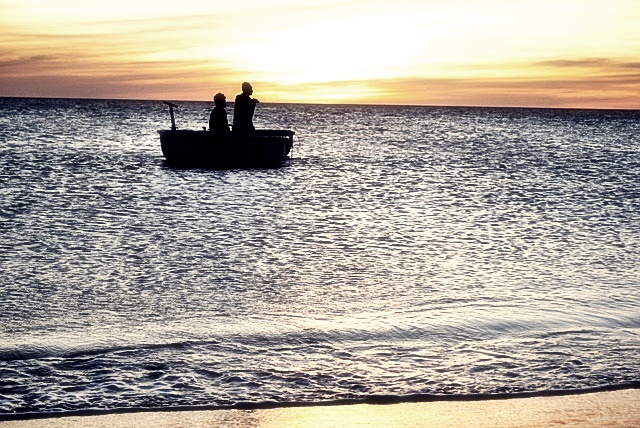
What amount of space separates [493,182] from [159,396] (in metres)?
22.6

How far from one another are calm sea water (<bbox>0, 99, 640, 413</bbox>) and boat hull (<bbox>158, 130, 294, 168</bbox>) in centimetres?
418

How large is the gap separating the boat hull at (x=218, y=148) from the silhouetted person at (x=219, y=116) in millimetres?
292

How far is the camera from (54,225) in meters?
14.6

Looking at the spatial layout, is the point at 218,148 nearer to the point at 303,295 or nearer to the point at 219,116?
the point at 219,116

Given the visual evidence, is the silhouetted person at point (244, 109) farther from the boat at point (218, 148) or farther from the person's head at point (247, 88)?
the boat at point (218, 148)

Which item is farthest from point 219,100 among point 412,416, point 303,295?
point 412,416

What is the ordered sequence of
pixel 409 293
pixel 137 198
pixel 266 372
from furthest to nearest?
pixel 137 198 < pixel 409 293 < pixel 266 372

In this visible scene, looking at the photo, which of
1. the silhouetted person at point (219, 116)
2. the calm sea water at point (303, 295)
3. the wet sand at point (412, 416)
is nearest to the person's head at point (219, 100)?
the silhouetted person at point (219, 116)

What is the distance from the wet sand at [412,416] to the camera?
4.73 metres

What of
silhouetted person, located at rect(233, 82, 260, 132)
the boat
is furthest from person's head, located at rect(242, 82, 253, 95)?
the boat

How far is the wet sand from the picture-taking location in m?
4.73

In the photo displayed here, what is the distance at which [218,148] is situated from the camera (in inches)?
1013

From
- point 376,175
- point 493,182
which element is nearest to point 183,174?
point 376,175

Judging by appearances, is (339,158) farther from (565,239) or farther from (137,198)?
(565,239)
